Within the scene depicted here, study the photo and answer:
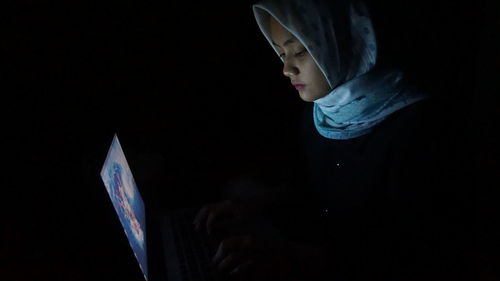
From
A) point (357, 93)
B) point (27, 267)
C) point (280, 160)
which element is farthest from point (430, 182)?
point (27, 267)

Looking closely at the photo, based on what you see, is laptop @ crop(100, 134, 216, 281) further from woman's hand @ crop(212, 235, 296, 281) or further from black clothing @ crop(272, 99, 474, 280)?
black clothing @ crop(272, 99, 474, 280)

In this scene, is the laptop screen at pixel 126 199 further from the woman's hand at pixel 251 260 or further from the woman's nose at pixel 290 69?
the woman's nose at pixel 290 69

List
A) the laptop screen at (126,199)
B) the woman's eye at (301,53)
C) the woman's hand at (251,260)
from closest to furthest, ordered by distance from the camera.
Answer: the laptop screen at (126,199) < the woman's hand at (251,260) < the woman's eye at (301,53)

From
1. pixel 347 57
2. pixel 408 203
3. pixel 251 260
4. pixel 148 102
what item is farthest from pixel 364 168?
pixel 148 102

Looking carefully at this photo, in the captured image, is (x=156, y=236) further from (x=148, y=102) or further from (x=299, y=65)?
(x=299, y=65)

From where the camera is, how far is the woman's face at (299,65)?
0.95m

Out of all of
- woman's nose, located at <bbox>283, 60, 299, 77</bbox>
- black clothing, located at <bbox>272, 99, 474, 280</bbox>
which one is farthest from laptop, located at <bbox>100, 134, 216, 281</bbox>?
woman's nose, located at <bbox>283, 60, 299, 77</bbox>

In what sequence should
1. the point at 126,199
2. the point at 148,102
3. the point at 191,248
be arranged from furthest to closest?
the point at 148,102 < the point at 191,248 < the point at 126,199

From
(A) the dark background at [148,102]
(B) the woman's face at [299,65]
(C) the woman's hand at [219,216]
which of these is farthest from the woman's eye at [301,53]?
(C) the woman's hand at [219,216]

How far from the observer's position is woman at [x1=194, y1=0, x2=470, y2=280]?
2.88 ft

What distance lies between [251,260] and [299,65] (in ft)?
1.63

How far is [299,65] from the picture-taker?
3.15ft

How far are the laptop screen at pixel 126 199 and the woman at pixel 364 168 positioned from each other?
0.17m

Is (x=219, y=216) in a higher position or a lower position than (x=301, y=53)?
lower
